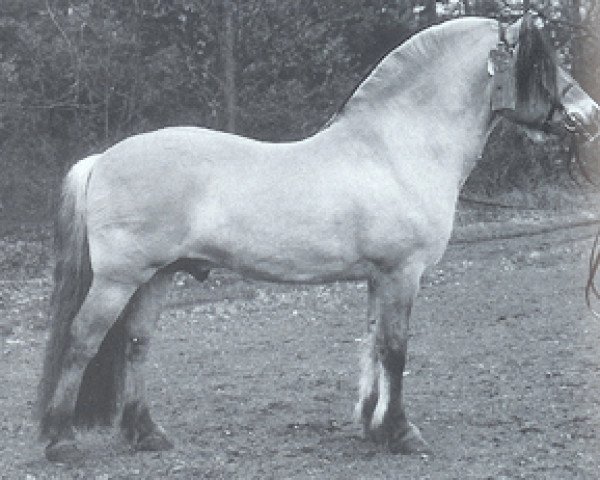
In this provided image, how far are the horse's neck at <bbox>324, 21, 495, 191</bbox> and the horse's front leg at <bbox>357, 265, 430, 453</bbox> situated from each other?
61 centimetres

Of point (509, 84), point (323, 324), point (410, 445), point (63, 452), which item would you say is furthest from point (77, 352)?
point (323, 324)

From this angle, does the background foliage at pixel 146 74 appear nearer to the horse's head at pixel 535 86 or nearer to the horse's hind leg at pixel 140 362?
the horse's head at pixel 535 86

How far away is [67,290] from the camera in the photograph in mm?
4723

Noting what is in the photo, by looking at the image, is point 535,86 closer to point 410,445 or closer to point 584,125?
point 584,125

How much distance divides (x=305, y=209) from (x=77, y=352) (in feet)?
4.18

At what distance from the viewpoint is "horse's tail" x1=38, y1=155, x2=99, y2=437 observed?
4.69m

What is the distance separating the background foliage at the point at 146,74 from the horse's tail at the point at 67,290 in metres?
8.02

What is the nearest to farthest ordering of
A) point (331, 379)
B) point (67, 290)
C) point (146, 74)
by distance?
point (67, 290)
point (331, 379)
point (146, 74)

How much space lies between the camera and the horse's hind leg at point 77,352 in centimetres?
454

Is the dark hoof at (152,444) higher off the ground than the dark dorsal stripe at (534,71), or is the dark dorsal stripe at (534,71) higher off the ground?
the dark dorsal stripe at (534,71)

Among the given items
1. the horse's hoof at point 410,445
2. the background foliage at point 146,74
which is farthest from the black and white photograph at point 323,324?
the background foliage at point 146,74

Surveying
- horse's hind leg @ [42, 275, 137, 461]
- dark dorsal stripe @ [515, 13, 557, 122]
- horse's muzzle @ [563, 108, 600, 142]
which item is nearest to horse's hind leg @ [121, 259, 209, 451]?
horse's hind leg @ [42, 275, 137, 461]

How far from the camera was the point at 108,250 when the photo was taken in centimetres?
452

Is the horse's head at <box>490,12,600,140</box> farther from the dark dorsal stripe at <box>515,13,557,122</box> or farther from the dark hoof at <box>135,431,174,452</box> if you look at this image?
the dark hoof at <box>135,431,174,452</box>
